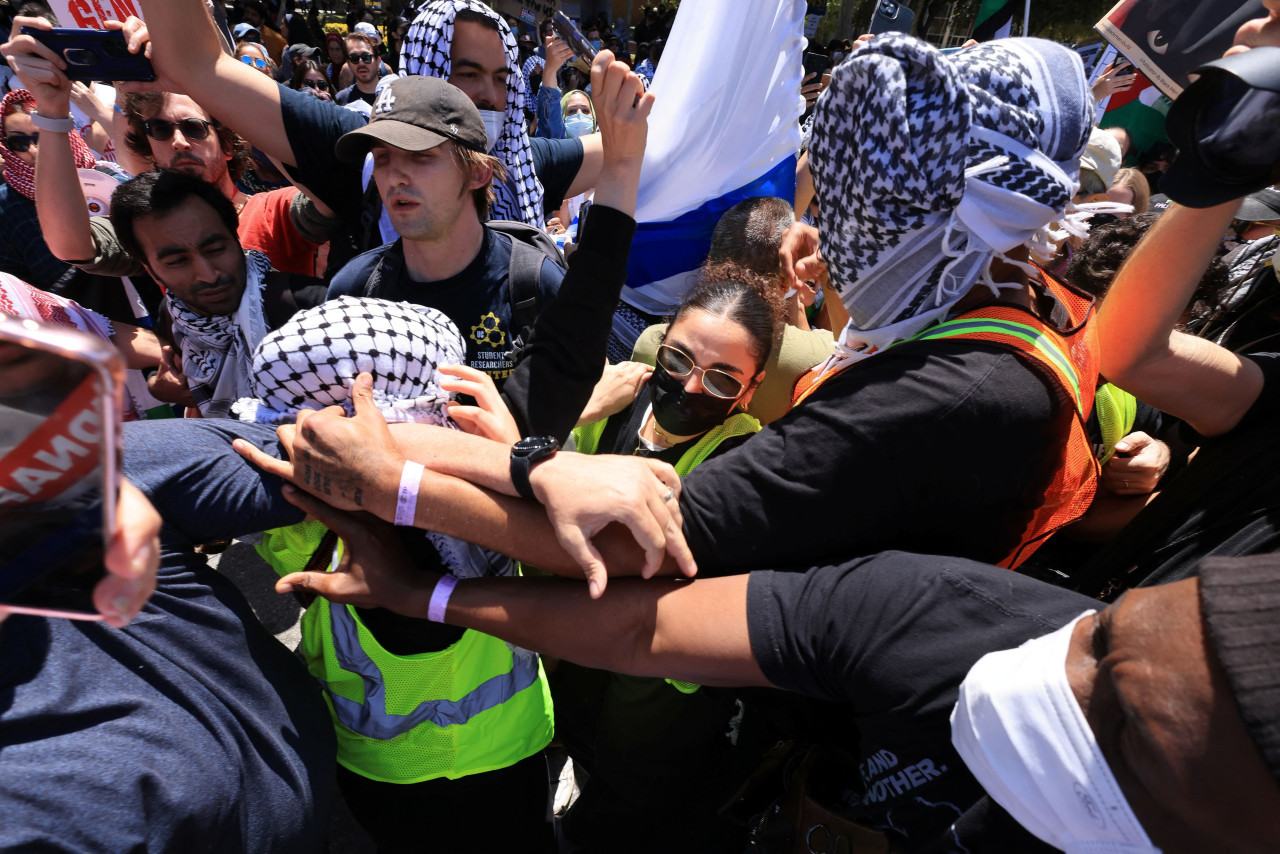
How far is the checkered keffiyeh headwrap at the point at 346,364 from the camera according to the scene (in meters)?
1.39

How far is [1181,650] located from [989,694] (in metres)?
0.25

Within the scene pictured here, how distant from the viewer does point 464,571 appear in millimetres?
1561

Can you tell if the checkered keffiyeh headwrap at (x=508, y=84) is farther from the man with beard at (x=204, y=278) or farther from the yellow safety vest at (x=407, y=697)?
the yellow safety vest at (x=407, y=697)

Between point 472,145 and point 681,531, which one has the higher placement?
point 472,145

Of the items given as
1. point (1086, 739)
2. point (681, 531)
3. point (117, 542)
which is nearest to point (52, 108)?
point (117, 542)

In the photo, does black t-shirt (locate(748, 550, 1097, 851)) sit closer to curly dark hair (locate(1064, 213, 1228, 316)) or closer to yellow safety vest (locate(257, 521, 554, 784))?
yellow safety vest (locate(257, 521, 554, 784))

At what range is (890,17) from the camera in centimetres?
488

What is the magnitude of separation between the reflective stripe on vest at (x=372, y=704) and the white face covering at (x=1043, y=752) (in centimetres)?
110

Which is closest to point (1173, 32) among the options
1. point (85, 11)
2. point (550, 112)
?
point (550, 112)

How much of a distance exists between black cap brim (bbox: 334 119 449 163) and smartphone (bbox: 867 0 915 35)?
4092 mm

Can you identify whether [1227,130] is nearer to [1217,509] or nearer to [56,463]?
[1217,509]

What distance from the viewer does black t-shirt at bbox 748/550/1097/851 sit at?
0.99 meters

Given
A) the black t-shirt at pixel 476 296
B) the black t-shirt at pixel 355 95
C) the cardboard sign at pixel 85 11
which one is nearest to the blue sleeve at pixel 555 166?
the black t-shirt at pixel 476 296

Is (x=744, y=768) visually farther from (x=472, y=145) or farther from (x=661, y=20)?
(x=661, y=20)
